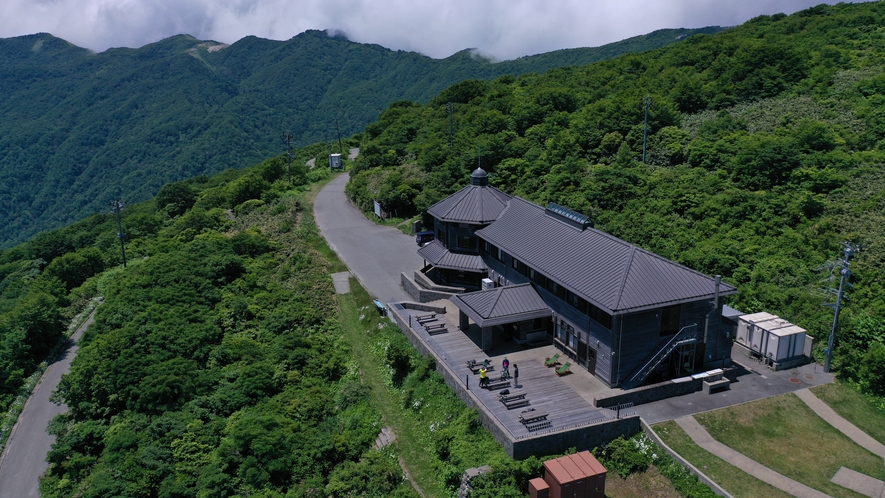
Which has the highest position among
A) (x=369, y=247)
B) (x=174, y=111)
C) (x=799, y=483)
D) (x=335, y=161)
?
(x=174, y=111)

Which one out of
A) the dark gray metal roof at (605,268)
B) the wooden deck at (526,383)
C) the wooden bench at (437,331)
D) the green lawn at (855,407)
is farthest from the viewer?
the wooden bench at (437,331)

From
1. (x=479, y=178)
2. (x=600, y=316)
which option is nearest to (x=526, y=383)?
(x=600, y=316)

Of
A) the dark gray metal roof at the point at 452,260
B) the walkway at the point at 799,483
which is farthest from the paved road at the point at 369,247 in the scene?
the walkway at the point at 799,483

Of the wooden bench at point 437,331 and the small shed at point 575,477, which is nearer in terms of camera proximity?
the small shed at point 575,477

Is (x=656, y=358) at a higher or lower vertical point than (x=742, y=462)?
higher

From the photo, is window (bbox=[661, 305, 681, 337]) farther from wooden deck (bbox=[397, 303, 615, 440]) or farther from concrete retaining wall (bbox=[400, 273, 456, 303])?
concrete retaining wall (bbox=[400, 273, 456, 303])

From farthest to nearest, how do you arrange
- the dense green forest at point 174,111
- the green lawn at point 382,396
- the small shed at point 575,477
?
the dense green forest at point 174,111 → the green lawn at point 382,396 → the small shed at point 575,477

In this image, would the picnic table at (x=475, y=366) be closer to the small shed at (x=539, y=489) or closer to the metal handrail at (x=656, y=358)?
the metal handrail at (x=656, y=358)

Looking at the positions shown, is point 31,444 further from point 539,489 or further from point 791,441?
point 791,441
